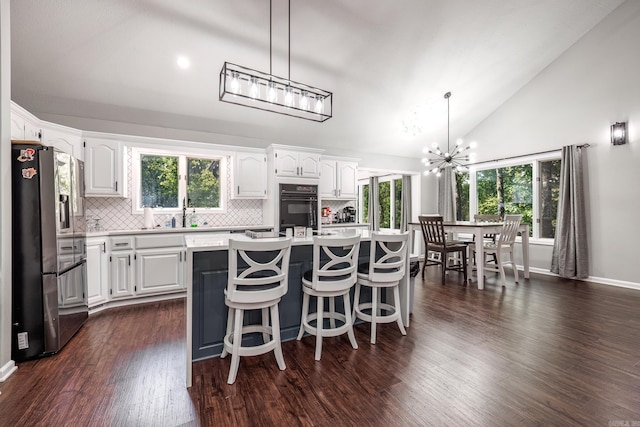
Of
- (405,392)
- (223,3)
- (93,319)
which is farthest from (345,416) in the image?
(223,3)

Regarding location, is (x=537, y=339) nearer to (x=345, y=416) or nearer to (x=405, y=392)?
(x=405, y=392)

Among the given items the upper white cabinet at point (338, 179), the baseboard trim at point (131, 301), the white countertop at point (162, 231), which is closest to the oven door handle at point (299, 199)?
the upper white cabinet at point (338, 179)

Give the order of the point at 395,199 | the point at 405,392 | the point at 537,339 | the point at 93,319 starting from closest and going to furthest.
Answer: the point at 405,392, the point at 537,339, the point at 93,319, the point at 395,199

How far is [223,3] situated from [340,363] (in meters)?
3.53

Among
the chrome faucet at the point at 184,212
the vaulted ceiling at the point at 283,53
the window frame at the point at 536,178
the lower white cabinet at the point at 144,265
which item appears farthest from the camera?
the window frame at the point at 536,178

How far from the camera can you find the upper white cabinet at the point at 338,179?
5.22 meters

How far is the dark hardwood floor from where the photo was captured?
64.1 inches

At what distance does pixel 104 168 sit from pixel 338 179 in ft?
11.8

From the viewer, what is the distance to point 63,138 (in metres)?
3.19

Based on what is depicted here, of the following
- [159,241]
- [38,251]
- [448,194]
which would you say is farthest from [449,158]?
[38,251]

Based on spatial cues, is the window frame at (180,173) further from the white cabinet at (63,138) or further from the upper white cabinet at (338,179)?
the upper white cabinet at (338,179)

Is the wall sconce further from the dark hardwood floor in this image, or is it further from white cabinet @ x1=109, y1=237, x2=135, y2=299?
white cabinet @ x1=109, y1=237, x2=135, y2=299

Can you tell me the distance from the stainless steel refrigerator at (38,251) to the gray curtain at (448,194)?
648cm

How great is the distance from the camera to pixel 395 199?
7.58 meters
